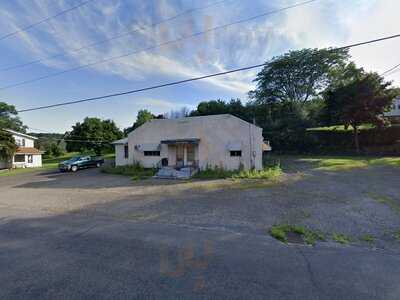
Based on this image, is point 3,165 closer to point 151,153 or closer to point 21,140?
point 21,140

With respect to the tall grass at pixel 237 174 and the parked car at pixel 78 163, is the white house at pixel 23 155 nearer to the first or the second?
the parked car at pixel 78 163

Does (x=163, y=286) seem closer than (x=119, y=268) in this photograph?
Yes

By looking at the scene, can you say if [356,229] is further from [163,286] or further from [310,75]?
[310,75]

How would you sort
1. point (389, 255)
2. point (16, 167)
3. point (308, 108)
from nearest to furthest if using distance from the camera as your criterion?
1. point (389, 255)
2. point (16, 167)
3. point (308, 108)

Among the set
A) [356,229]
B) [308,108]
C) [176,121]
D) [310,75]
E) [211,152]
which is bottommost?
[356,229]

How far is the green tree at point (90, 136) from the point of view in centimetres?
3759

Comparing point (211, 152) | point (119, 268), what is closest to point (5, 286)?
point (119, 268)

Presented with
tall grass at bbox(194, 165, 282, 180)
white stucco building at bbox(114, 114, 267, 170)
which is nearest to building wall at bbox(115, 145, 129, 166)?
white stucco building at bbox(114, 114, 267, 170)

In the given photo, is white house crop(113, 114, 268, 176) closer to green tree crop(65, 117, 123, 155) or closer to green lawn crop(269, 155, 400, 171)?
green lawn crop(269, 155, 400, 171)

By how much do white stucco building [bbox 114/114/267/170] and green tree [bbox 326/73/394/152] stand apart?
45.4 feet

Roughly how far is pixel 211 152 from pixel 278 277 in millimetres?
13370

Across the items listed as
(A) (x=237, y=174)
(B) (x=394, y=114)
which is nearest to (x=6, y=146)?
(A) (x=237, y=174)

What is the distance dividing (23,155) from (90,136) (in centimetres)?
985

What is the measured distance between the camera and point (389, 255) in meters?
3.77
